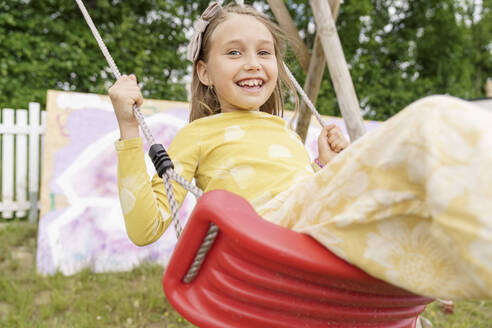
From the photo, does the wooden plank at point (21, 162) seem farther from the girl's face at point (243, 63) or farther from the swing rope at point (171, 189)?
the swing rope at point (171, 189)

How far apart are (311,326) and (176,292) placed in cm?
23

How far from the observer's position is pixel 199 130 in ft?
3.72

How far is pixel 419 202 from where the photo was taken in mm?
477

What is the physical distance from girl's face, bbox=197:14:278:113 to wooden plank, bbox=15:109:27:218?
98.8 inches

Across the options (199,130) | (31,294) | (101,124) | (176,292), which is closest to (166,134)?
(101,124)

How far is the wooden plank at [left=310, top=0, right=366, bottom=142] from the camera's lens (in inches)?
70.4

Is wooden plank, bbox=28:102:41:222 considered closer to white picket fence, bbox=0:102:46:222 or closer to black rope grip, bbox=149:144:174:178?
white picket fence, bbox=0:102:46:222

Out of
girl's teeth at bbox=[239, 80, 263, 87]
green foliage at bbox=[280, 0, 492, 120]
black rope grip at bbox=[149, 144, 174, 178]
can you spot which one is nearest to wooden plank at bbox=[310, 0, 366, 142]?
girl's teeth at bbox=[239, 80, 263, 87]

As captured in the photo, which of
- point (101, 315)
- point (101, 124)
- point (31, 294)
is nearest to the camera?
point (101, 315)

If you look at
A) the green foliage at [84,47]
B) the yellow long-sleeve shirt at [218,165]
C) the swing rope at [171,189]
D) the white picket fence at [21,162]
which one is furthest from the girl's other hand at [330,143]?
the green foliage at [84,47]

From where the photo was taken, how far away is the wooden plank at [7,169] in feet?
10.0

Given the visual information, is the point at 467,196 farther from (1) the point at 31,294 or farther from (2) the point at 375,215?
(1) the point at 31,294

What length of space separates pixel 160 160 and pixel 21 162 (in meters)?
2.81

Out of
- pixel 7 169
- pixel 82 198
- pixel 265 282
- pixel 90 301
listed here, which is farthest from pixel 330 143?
pixel 7 169
